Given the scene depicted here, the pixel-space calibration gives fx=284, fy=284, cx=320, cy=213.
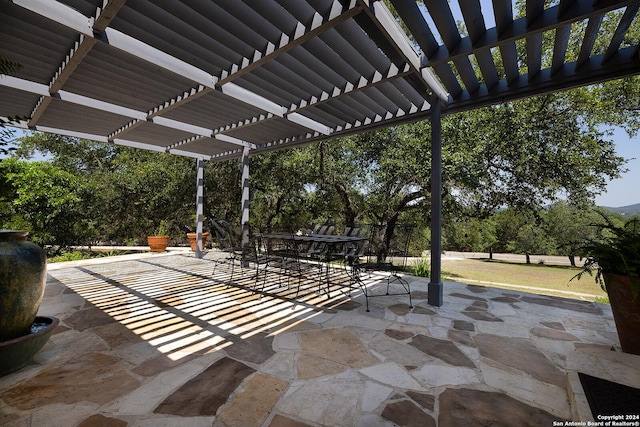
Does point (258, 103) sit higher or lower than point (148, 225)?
higher

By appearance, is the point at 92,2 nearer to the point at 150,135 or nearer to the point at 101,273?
the point at 150,135

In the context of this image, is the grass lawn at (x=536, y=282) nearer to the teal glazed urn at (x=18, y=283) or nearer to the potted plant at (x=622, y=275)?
the potted plant at (x=622, y=275)

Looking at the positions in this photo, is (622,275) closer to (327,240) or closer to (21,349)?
(327,240)

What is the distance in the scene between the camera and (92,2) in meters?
2.42

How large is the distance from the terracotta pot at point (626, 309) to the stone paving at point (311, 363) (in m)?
0.19

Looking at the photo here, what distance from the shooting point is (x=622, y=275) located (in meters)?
2.30

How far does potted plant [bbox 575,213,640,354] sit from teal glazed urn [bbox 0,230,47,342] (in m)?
4.37

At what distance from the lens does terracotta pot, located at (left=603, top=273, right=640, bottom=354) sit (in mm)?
2188

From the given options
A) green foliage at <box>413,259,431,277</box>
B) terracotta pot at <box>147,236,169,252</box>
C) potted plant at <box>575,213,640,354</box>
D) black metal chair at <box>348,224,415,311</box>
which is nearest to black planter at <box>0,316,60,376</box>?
black metal chair at <box>348,224,415,311</box>

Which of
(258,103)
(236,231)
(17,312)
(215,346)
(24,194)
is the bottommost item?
(215,346)

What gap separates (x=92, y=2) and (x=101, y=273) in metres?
4.80

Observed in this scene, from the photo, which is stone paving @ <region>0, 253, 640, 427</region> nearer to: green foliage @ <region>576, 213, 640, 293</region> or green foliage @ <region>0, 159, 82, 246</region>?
green foliage @ <region>576, 213, 640, 293</region>

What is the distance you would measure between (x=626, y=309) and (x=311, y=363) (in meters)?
2.52

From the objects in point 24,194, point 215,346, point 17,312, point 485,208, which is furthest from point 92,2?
point 485,208
